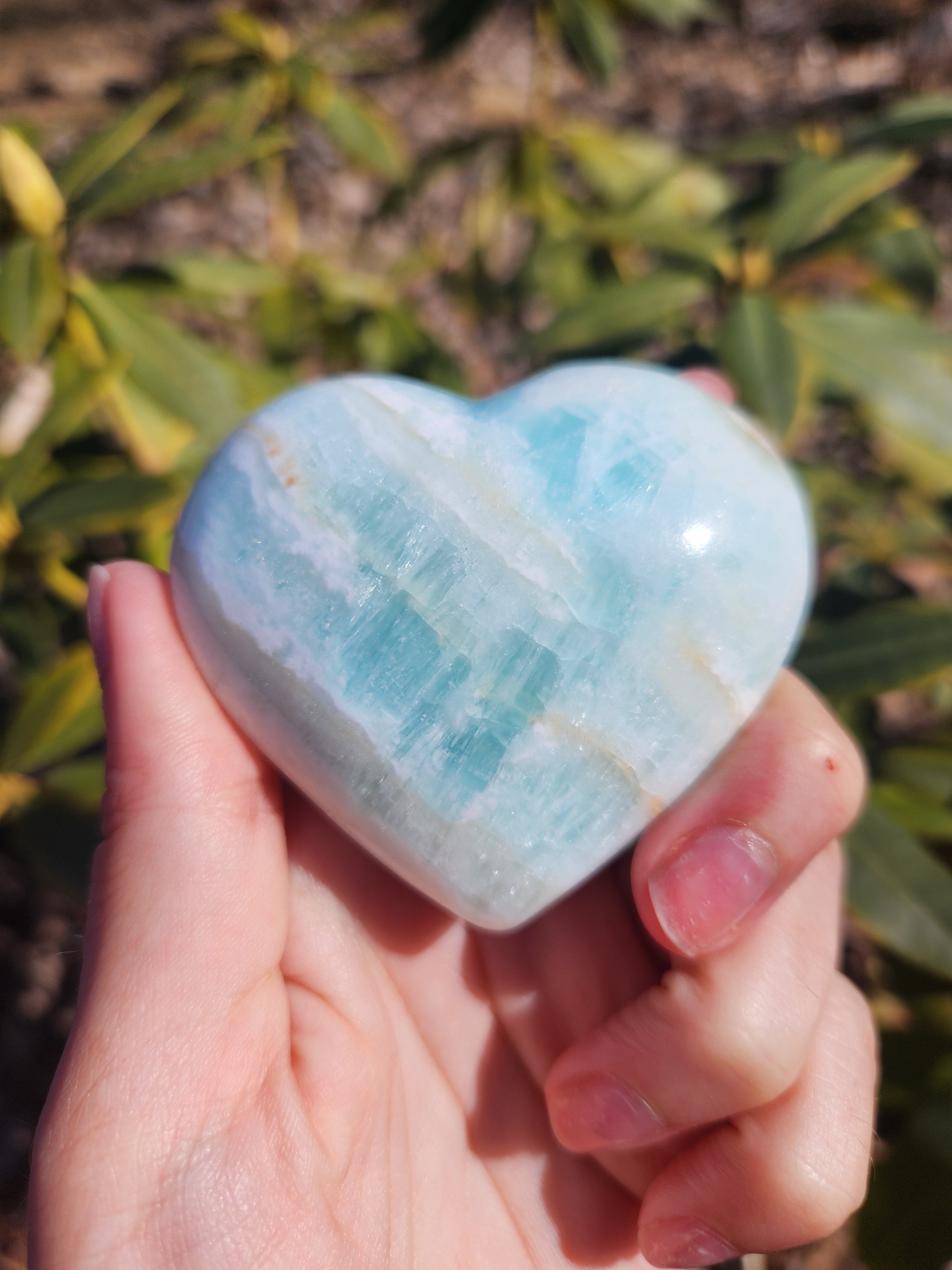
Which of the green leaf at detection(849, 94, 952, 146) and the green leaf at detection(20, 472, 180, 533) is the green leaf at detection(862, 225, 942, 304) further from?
the green leaf at detection(20, 472, 180, 533)

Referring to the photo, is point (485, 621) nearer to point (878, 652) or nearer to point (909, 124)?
point (878, 652)

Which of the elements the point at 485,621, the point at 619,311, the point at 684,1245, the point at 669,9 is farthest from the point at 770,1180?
the point at 669,9

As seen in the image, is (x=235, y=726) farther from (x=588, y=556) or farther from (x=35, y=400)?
(x=35, y=400)

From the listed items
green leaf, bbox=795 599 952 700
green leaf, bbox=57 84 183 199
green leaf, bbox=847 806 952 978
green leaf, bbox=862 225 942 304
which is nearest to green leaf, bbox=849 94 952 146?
green leaf, bbox=862 225 942 304

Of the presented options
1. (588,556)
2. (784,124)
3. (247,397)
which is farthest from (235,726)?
(784,124)

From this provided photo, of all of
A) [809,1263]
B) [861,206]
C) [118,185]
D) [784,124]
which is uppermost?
[118,185]
